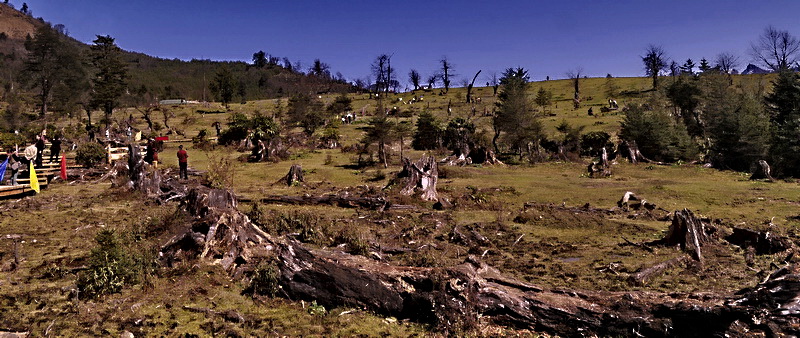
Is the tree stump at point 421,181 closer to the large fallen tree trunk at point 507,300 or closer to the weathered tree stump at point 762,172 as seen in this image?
the large fallen tree trunk at point 507,300

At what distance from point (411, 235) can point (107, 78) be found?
2290 inches

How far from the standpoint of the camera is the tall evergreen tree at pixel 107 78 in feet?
176

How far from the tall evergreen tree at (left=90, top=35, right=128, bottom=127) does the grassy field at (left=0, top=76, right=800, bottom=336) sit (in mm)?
37417

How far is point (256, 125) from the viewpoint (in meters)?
39.7

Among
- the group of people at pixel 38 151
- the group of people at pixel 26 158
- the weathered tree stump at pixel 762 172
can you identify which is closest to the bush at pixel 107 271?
the group of people at pixel 26 158

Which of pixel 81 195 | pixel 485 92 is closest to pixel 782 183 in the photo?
pixel 81 195

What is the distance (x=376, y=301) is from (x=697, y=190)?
18388mm

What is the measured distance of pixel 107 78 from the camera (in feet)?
186

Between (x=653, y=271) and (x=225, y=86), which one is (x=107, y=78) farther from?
(x=653, y=271)

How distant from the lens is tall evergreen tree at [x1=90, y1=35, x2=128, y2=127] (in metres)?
53.7

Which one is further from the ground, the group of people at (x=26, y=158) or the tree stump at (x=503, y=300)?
the group of people at (x=26, y=158)

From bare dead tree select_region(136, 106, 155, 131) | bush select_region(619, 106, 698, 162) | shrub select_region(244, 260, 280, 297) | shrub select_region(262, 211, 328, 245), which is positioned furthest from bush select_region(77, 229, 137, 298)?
bare dead tree select_region(136, 106, 155, 131)

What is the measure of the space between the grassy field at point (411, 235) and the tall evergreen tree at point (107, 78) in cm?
3742

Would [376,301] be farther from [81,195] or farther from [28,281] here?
[81,195]
